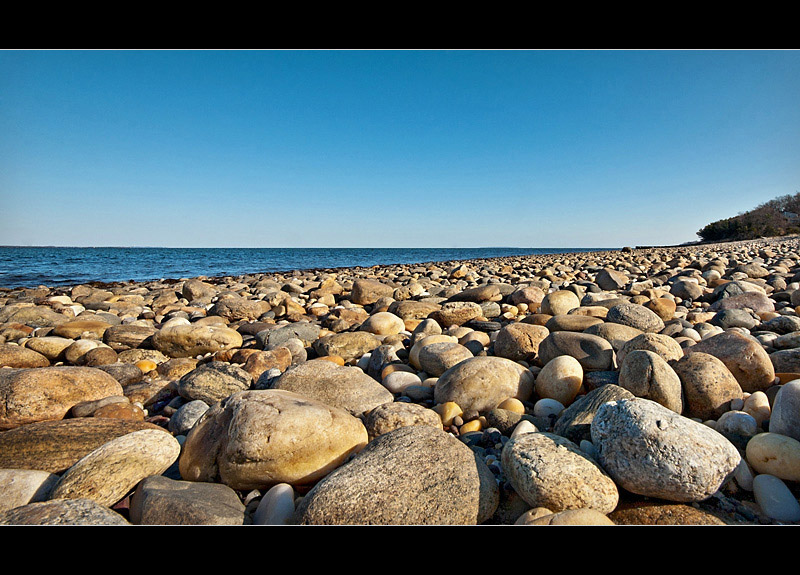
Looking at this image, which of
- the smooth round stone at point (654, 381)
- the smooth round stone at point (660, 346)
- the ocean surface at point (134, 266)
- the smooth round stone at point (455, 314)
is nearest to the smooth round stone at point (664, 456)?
the smooth round stone at point (654, 381)

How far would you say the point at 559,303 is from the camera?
15.4ft

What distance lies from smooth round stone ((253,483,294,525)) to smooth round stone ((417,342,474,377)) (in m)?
1.55

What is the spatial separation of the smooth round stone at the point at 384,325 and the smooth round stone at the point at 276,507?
2708 mm

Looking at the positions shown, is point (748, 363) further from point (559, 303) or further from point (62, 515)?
point (62, 515)

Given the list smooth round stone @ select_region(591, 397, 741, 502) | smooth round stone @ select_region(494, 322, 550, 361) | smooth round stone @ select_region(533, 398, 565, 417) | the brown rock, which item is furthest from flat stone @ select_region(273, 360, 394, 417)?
smooth round stone @ select_region(591, 397, 741, 502)

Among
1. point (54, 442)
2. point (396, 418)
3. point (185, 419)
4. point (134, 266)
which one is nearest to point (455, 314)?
point (396, 418)

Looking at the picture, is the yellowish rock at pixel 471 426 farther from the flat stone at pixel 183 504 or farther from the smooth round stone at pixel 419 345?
the flat stone at pixel 183 504

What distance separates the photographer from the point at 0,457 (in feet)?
6.20

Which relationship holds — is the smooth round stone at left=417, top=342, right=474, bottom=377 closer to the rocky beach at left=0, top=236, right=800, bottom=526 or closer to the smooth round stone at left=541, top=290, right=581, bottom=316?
the rocky beach at left=0, top=236, right=800, bottom=526

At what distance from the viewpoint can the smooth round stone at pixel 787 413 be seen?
5.39 feet
